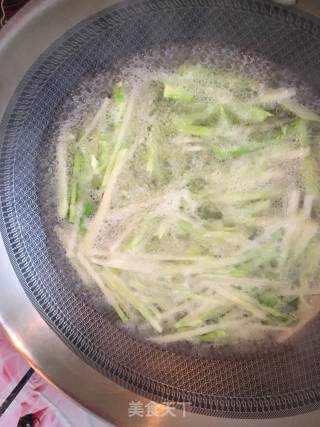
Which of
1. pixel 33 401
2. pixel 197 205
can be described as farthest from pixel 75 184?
pixel 33 401

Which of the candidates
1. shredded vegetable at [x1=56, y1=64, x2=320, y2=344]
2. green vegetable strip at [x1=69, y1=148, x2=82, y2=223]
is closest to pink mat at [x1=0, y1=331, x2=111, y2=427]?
shredded vegetable at [x1=56, y1=64, x2=320, y2=344]

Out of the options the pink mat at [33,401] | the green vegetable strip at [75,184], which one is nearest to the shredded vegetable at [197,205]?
the green vegetable strip at [75,184]

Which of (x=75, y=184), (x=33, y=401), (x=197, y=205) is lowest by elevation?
(x=33, y=401)

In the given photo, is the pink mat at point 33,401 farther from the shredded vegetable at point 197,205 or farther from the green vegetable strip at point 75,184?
the green vegetable strip at point 75,184

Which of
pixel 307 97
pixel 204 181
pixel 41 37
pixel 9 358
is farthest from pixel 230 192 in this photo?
pixel 9 358

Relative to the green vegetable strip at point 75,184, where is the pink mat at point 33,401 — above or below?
below

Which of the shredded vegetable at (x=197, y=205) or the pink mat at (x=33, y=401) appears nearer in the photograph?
the shredded vegetable at (x=197, y=205)

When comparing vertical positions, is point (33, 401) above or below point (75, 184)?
below

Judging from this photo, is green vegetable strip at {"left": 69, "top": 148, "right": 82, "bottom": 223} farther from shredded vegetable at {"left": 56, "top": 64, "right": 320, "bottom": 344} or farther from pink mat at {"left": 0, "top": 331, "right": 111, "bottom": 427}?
pink mat at {"left": 0, "top": 331, "right": 111, "bottom": 427}

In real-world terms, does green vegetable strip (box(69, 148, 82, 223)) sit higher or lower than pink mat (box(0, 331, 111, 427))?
higher

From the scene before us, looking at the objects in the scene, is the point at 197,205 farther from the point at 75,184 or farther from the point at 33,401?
the point at 33,401

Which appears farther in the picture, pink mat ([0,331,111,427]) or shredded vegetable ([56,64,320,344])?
pink mat ([0,331,111,427])
